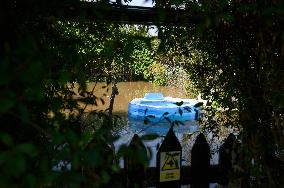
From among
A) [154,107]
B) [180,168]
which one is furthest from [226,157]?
[154,107]

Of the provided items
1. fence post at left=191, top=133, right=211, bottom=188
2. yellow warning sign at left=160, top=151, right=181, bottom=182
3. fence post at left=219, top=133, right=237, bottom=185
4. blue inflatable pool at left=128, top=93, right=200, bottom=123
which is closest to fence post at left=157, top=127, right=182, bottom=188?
yellow warning sign at left=160, top=151, right=181, bottom=182

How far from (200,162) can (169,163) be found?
9.8 inches

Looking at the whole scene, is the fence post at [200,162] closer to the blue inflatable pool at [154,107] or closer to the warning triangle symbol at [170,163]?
the warning triangle symbol at [170,163]

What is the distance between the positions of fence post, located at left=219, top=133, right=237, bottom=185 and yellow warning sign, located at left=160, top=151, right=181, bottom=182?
34 centimetres

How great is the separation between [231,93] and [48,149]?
1512mm

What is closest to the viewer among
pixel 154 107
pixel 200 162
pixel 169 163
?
pixel 169 163

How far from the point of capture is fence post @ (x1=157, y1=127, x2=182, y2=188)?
2381 mm

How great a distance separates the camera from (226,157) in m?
2.66

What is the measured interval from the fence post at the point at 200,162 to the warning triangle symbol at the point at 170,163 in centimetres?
13

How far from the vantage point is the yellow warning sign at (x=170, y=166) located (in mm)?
2424

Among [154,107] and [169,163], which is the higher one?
[154,107]

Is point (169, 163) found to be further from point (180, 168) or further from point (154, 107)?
point (154, 107)

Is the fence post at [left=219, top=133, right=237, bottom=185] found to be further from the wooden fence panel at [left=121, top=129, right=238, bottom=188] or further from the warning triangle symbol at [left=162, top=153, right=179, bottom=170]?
the warning triangle symbol at [left=162, top=153, right=179, bottom=170]

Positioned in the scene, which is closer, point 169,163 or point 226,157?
point 169,163
